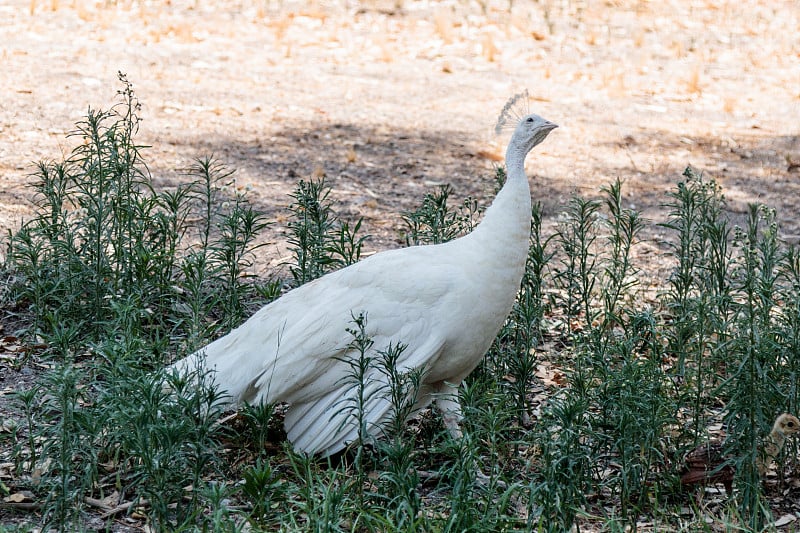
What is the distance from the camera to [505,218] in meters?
4.47

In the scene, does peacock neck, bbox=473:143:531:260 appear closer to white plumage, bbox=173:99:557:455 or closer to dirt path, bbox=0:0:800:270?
white plumage, bbox=173:99:557:455

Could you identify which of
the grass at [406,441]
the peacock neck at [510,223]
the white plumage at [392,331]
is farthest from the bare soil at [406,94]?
the peacock neck at [510,223]

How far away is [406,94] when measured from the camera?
34.6 feet

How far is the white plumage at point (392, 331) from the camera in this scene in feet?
14.4

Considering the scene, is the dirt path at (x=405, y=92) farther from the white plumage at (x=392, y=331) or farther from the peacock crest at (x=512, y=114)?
the white plumage at (x=392, y=331)

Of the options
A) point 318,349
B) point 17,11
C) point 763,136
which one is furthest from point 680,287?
point 17,11

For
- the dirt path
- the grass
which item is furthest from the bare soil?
the grass

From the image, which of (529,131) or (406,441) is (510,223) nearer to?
(529,131)

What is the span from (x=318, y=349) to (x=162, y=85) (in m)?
6.13

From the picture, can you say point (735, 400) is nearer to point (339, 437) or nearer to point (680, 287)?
point (680, 287)

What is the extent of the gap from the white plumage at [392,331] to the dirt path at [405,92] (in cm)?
260

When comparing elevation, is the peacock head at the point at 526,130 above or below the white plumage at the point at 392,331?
above

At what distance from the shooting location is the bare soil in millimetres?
8375

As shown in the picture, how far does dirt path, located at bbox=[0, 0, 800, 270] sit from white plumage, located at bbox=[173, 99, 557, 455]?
260 centimetres
